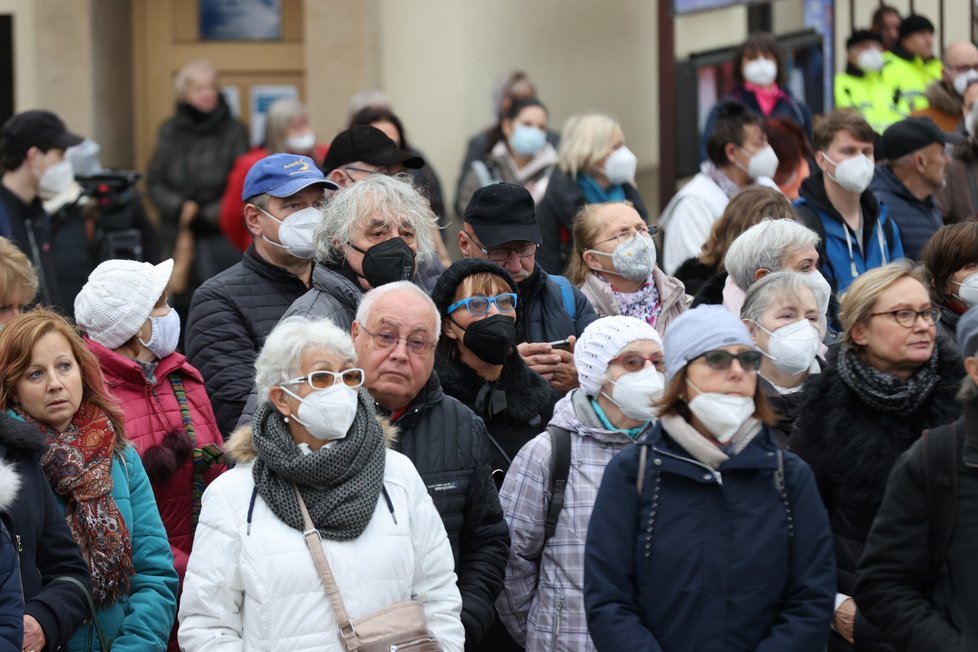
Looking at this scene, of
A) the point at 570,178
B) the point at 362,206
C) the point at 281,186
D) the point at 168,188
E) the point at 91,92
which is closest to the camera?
the point at 362,206

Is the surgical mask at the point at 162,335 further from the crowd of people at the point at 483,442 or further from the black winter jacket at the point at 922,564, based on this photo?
the black winter jacket at the point at 922,564

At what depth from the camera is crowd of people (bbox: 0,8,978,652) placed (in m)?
4.93

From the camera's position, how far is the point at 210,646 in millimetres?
4922

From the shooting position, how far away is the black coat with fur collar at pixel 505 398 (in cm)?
626

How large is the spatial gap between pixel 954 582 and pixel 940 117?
8.11 meters

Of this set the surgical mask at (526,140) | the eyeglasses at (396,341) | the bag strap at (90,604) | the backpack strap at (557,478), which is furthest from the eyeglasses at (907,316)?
the surgical mask at (526,140)

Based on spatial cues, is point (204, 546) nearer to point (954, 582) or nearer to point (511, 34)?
point (954, 582)

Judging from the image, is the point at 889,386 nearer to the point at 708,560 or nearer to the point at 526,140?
the point at 708,560

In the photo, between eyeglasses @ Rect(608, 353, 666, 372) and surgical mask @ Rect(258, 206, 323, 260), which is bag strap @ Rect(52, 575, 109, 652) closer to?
eyeglasses @ Rect(608, 353, 666, 372)

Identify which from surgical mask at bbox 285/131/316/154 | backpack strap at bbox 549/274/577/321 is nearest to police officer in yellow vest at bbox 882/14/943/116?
surgical mask at bbox 285/131/316/154

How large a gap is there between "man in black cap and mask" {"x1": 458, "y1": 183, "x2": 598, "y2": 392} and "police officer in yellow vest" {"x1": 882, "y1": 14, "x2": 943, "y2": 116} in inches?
268

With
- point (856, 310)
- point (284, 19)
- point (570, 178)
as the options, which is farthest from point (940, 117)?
point (856, 310)

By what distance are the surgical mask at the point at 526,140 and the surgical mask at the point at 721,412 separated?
6197 mm

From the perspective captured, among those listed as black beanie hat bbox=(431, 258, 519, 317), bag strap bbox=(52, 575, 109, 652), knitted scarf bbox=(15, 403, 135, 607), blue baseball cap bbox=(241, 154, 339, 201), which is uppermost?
blue baseball cap bbox=(241, 154, 339, 201)
